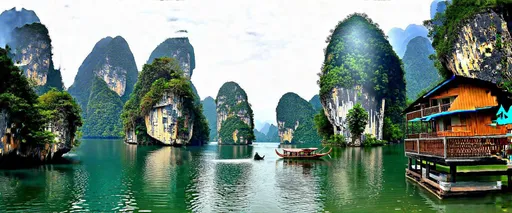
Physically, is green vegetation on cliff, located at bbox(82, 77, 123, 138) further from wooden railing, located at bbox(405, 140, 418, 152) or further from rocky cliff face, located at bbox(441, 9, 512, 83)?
wooden railing, located at bbox(405, 140, 418, 152)

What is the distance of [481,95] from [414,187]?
5358 millimetres

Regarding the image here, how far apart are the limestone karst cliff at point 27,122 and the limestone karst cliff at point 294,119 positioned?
4478 inches

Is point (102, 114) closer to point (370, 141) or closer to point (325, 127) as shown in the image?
point (325, 127)

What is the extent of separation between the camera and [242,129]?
120312mm

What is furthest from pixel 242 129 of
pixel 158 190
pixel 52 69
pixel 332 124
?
pixel 158 190

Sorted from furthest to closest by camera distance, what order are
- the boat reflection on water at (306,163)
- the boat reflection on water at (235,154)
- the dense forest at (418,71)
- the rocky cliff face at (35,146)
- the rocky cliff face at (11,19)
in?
the rocky cliff face at (11,19) < the dense forest at (418,71) < the boat reflection on water at (235,154) < the boat reflection on water at (306,163) < the rocky cliff face at (35,146)

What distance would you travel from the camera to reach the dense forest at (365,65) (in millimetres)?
78562

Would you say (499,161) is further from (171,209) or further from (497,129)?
(171,209)

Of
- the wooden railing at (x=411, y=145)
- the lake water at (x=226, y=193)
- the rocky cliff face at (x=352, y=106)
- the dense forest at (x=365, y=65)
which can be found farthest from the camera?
the dense forest at (x=365, y=65)

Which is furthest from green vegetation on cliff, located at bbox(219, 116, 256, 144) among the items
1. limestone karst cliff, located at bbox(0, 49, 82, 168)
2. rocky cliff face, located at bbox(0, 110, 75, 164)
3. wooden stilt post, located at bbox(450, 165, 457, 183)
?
wooden stilt post, located at bbox(450, 165, 457, 183)

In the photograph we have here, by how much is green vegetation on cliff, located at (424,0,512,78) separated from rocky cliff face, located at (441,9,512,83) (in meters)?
0.52

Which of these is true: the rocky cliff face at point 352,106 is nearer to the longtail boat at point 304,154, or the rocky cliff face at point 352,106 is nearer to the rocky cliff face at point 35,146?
the longtail boat at point 304,154

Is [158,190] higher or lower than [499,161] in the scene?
lower

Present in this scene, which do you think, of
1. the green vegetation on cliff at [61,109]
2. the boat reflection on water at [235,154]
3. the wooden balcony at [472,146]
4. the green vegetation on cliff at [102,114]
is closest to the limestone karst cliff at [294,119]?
the green vegetation on cliff at [102,114]
